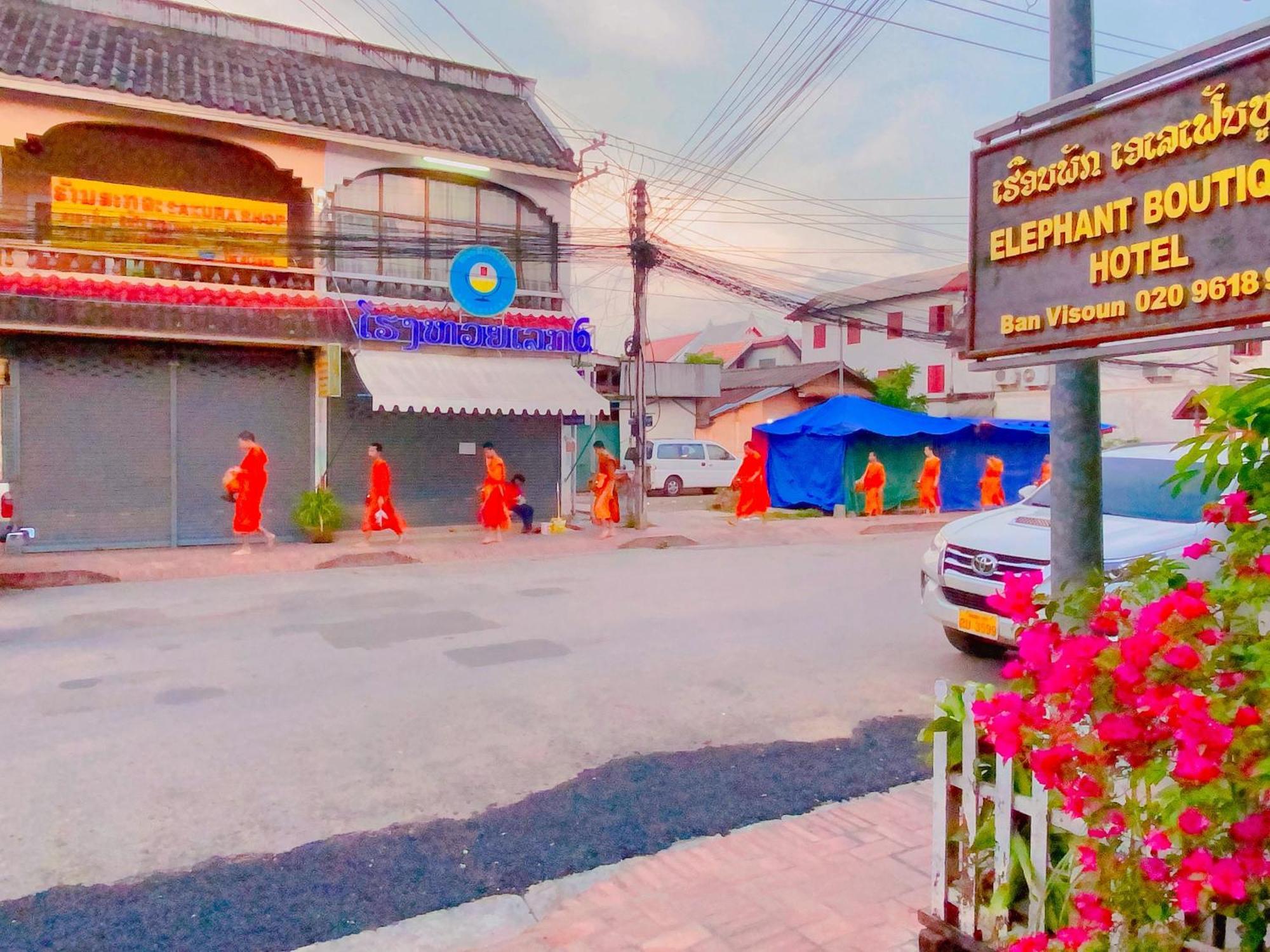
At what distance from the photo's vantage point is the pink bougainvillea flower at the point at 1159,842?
210 cm

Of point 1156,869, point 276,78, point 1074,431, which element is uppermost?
point 276,78

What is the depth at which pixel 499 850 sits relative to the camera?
3.98m

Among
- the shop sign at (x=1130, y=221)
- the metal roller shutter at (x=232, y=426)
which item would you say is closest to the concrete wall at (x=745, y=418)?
the metal roller shutter at (x=232, y=426)

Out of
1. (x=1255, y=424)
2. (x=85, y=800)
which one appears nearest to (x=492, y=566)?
(x=85, y=800)

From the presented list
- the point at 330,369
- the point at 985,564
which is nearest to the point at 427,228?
the point at 330,369

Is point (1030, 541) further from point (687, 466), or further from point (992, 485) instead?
point (687, 466)

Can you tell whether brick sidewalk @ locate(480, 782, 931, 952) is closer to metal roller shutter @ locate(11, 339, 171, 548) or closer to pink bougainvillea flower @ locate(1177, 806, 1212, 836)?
pink bougainvillea flower @ locate(1177, 806, 1212, 836)

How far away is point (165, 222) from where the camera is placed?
48.0ft

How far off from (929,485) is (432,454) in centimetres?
1115

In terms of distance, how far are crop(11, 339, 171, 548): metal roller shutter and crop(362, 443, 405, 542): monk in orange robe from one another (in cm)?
303

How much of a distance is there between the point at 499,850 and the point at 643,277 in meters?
14.0

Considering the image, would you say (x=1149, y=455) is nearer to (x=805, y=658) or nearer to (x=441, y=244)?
(x=805, y=658)

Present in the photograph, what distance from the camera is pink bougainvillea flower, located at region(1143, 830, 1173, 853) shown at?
2102 millimetres

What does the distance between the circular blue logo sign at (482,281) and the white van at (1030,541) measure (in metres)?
10.4
